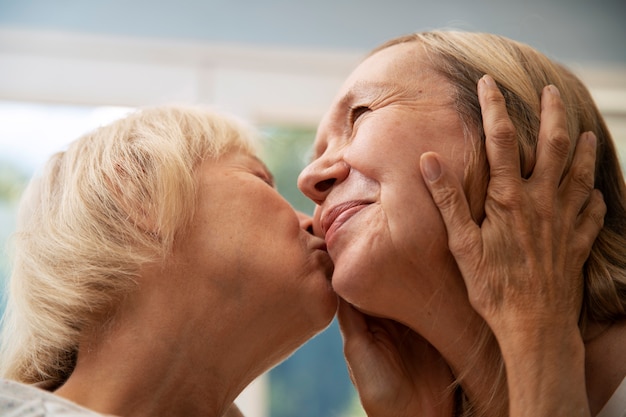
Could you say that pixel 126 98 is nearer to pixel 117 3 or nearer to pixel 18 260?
pixel 117 3

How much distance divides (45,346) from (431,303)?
0.63 metres

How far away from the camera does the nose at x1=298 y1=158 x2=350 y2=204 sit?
1315 mm

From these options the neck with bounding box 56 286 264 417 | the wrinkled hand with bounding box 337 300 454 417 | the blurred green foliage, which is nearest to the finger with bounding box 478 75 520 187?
the wrinkled hand with bounding box 337 300 454 417

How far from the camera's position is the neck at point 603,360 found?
1.24m

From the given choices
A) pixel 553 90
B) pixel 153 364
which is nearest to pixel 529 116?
pixel 553 90

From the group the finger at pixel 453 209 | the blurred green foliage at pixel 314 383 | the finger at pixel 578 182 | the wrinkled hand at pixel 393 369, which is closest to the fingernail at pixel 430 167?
A: the finger at pixel 453 209

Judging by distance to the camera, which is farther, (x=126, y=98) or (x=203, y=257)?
(x=126, y=98)

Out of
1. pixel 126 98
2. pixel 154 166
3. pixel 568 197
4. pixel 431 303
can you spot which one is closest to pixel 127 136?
pixel 154 166

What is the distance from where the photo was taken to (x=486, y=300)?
121 centimetres

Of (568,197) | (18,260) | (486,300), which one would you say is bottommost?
(18,260)

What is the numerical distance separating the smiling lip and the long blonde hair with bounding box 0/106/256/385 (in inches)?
8.9

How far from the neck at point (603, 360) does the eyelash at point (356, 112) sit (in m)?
0.51

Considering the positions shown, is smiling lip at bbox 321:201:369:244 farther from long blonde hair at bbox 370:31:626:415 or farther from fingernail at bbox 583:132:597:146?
fingernail at bbox 583:132:597:146

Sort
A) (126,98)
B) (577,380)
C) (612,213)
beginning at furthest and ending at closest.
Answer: (126,98) → (612,213) → (577,380)
